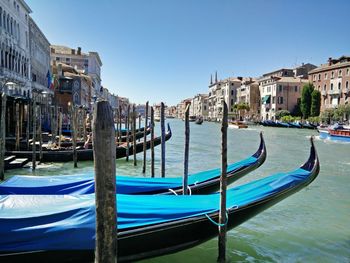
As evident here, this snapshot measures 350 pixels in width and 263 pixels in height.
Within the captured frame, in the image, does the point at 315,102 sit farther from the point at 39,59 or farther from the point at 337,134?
the point at 39,59

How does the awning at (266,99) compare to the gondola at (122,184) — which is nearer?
the gondola at (122,184)

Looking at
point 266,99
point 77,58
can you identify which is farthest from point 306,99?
point 77,58

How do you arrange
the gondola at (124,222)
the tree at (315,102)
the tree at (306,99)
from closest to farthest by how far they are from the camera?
1. the gondola at (124,222)
2. the tree at (315,102)
3. the tree at (306,99)

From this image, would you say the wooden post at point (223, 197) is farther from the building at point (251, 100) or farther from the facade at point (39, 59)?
the building at point (251, 100)

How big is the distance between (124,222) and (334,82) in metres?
35.8

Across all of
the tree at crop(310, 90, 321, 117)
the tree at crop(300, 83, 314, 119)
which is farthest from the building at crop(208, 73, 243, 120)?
the tree at crop(310, 90, 321, 117)

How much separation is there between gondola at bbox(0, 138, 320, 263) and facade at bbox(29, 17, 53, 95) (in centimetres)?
1882

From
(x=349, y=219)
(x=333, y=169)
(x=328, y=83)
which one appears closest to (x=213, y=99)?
(x=328, y=83)

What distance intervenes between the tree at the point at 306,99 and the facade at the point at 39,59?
25.2m

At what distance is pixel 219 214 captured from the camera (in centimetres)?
315

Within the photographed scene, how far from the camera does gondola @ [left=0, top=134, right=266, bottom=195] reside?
146 inches

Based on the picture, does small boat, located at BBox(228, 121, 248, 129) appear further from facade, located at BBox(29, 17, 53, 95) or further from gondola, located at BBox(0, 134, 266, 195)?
gondola, located at BBox(0, 134, 266, 195)

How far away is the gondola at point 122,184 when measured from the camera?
372cm

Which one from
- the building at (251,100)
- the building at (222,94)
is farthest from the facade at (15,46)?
the building at (251,100)
